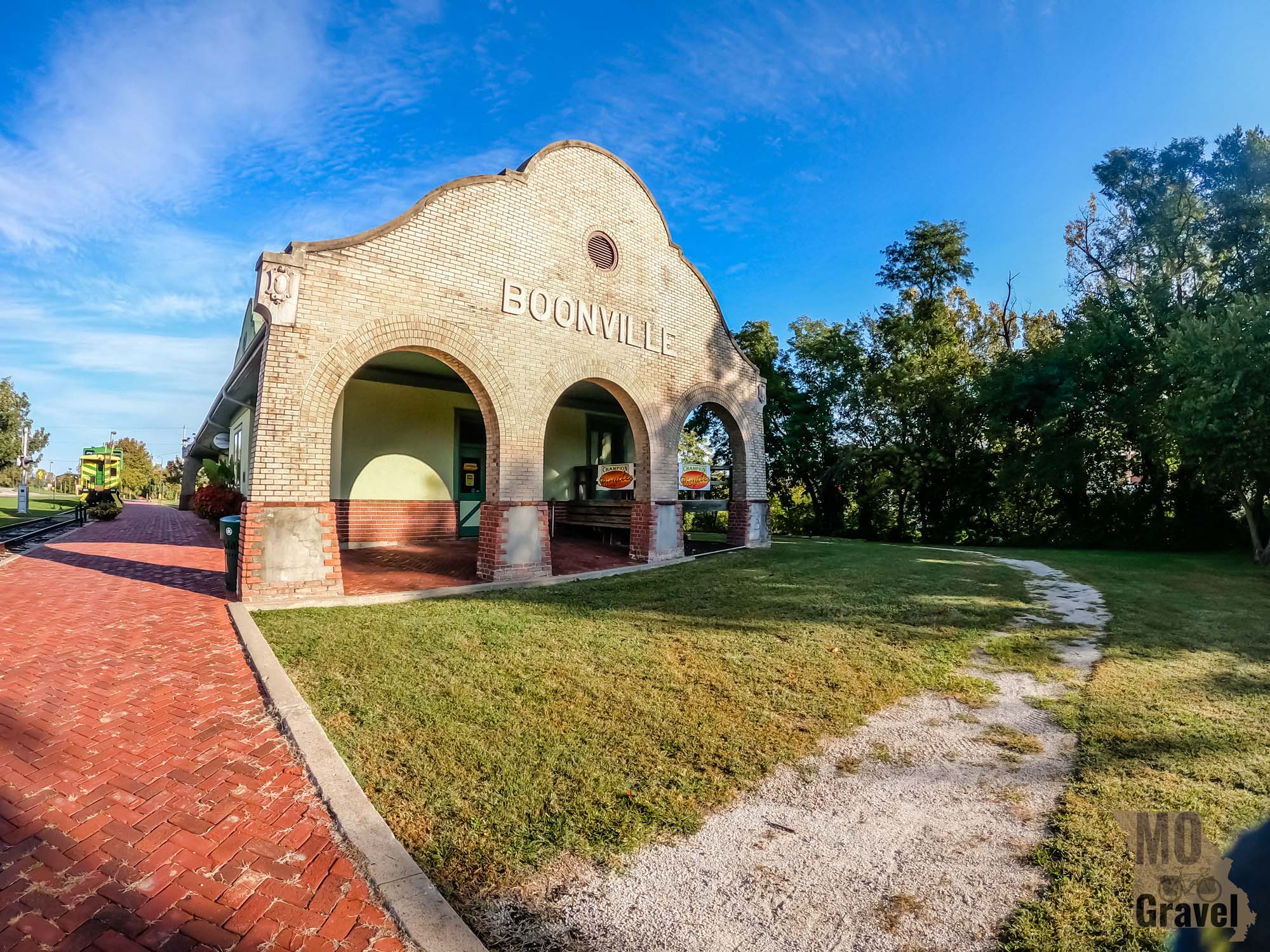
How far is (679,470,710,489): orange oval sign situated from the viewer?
13.2 metres

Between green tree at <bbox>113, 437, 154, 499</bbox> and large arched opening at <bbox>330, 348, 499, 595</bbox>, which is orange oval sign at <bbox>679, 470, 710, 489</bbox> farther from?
green tree at <bbox>113, 437, 154, 499</bbox>

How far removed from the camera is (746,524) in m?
14.1

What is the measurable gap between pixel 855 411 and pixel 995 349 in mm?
6260

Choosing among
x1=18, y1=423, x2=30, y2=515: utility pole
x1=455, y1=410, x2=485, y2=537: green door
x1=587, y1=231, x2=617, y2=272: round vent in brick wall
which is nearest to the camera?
x1=587, y1=231, x2=617, y2=272: round vent in brick wall

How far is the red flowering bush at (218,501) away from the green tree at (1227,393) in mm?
20671

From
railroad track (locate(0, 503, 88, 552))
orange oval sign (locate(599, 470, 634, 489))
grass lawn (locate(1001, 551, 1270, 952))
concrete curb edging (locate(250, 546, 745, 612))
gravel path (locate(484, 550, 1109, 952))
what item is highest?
orange oval sign (locate(599, 470, 634, 489))

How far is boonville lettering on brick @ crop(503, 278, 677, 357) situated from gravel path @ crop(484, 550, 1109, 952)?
815 cm

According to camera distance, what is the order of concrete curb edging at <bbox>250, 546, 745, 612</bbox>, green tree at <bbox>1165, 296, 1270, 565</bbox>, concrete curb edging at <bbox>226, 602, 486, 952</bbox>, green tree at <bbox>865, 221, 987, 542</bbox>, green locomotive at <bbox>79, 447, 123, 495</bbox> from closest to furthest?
concrete curb edging at <bbox>226, 602, 486, 952</bbox> < concrete curb edging at <bbox>250, 546, 745, 612</bbox> < green tree at <bbox>1165, 296, 1270, 565</bbox> < green tree at <bbox>865, 221, 987, 542</bbox> < green locomotive at <bbox>79, 447, 123, 495</bbox>

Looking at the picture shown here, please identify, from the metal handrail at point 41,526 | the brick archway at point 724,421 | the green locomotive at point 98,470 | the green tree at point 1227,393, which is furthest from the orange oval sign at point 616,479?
the green locomotive at point 98,470

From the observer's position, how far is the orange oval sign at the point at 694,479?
13180 millimetres

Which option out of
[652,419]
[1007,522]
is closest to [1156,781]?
[652,419]

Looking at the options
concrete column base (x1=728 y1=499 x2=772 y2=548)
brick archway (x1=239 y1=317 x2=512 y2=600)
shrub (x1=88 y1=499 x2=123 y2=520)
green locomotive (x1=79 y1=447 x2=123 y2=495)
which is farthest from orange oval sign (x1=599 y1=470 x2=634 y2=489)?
green locomotive (x1=79 y1=447 x2=123 y2=495)

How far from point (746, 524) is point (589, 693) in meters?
10.1

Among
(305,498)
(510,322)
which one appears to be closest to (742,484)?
(510,322)
